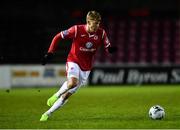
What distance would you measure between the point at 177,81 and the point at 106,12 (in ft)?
20.8

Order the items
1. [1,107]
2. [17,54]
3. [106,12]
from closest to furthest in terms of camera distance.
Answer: [1,107]
[17,54]
[106,12]

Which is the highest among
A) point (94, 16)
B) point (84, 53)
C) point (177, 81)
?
point (94, 16)

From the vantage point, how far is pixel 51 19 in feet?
103

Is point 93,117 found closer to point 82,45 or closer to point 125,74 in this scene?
point 82,45

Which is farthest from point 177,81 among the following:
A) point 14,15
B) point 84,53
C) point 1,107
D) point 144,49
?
point 84,53

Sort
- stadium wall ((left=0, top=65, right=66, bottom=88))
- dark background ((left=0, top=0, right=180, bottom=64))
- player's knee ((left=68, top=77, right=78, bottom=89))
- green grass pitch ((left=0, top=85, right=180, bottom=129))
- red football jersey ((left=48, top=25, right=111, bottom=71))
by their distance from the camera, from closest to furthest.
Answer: green grass pitch ((left=0, top=85, right=180, bottom=129)) → player's knee ((left=68, top=77, right=78, bottom=89)) → red football jersey ((left=48, top=25, right=111, bottom=71)) → stadium wall ((left=0, top=65, right=66, bottom=88)) → dark background ((left=0, top=0, right=180, bottom=64))

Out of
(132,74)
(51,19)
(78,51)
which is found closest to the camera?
(78,51)

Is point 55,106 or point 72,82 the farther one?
point 72,82

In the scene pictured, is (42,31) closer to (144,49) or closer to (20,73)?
(20,73)

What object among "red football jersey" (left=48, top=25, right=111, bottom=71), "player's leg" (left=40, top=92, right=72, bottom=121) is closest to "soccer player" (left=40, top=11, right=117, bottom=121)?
"red football jersey" (left=48, top=25, right=111, bottom=71)

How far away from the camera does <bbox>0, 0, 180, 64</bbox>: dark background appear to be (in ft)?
99.5

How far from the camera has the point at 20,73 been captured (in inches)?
1103

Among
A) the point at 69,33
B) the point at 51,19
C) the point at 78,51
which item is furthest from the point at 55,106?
the point at 51,19

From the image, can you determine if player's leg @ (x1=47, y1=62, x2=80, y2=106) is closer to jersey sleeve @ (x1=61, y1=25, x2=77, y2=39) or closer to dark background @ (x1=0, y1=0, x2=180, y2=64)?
jersey sleeve @ (x1=61, y1=25, x2=77, y2=39)
